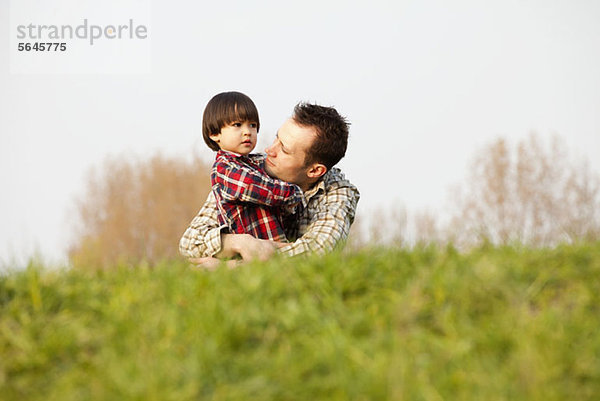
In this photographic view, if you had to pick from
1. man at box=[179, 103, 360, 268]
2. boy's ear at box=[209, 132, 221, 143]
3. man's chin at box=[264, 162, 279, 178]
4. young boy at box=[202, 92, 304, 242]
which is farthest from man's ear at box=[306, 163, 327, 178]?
boy's ear at box=[209, 132, 221, 143]

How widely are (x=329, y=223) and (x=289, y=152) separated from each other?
797mm

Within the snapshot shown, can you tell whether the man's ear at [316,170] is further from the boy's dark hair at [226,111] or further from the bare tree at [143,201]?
the bare tree at [143,201]

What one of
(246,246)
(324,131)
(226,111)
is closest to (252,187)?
(246,246)

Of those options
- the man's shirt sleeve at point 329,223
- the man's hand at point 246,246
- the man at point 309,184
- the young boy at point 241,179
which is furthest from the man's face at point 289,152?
the man's hand at point 246,246

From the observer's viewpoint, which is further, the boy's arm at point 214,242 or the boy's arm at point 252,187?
the boy's arm at point 252,187

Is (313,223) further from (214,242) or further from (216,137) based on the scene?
(216,137)

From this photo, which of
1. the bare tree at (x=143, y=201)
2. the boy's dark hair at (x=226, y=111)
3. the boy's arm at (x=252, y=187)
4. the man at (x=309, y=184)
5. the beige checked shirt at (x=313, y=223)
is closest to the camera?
the boy's arm at (x=252, y=187)

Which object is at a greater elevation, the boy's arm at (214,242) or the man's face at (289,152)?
the man's face at (289,152)

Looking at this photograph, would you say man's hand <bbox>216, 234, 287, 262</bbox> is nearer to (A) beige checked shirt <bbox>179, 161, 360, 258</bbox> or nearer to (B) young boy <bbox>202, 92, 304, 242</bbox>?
(A) beige checked shirt <bbox>179, 161, 360, 258</bbox>

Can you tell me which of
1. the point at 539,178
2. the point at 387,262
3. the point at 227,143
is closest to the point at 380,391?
the point at 387,262

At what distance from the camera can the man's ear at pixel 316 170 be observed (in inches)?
245

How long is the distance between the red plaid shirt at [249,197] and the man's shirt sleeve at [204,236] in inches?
7.8

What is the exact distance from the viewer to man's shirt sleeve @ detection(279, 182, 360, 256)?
5453 mm

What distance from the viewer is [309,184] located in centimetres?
643
